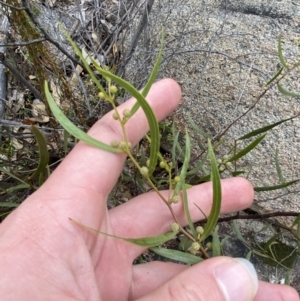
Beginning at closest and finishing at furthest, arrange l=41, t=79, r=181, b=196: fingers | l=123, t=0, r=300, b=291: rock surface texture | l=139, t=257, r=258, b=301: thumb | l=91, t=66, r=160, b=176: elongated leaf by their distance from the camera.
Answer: l=91, t=66, r=160, b=176: elongated leaf, l=139, t=257, r=258, b=301: thumb, l=41, t=79, r=181, b=196: fingers, l=123, t=0, r=300, b=291: rock surface texture

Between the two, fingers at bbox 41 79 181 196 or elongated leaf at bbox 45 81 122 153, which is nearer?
elongated leaf at bbox 45 81 122 153

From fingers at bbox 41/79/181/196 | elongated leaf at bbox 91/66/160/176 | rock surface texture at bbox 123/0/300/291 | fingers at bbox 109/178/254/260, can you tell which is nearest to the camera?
elongated leaf at bbox 91/66/160/176

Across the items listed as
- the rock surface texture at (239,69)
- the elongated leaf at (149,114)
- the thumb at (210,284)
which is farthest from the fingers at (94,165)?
the rock surface texture at (239,69)

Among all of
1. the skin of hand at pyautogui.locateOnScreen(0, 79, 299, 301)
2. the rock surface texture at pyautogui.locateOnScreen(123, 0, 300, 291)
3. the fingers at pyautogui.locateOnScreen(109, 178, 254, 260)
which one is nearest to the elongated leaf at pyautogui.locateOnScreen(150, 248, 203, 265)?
the skin of hand at pyautogui.locateOnScreen(0, 79, 299, 301)

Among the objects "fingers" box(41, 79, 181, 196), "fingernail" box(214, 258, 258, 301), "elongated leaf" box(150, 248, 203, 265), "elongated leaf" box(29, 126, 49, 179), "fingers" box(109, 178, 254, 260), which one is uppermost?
"elongated leaf" box(29, 126, 49, 179)

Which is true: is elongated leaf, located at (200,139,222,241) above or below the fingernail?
above

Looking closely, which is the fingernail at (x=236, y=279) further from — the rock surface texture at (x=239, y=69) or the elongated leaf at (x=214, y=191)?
the rock surface texture at (x=239, y=69)

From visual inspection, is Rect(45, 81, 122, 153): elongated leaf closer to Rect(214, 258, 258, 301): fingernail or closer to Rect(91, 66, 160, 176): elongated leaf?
Rect(91, 66, 160, 176): elongated leaf

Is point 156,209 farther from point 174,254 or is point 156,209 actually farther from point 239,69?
point 239,69
